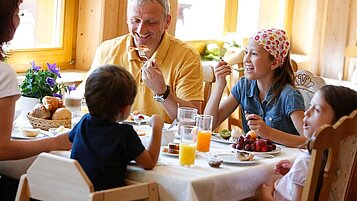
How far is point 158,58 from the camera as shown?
10.9ft

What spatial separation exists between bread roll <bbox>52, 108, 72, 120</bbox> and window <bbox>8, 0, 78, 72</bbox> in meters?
0.95

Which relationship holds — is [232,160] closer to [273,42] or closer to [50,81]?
[273,42]

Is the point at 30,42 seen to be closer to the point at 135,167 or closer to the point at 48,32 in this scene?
the point at 48,32

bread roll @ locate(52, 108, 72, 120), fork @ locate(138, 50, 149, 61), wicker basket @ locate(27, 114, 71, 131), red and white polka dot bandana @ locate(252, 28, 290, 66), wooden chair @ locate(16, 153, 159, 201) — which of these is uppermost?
red and white polka dot bandana @ locate(252, 28, 290, 66)

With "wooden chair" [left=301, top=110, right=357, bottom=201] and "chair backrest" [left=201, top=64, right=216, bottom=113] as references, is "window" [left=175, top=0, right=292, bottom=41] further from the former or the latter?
"wooden chair" [left=301, top=110, right=357, bottom=201]

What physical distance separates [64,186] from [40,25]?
195 centimetres

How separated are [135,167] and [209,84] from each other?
1586mm

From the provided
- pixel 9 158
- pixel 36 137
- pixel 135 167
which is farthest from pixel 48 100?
pixel 135 167

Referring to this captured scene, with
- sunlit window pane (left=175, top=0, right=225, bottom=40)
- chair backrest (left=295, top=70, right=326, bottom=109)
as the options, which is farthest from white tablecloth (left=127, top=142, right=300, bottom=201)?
sunlit window pane (left=175, top=0, right=225, bottom=40)

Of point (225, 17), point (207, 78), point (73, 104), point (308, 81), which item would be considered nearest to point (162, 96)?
point (73, 104)

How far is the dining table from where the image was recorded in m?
2.21

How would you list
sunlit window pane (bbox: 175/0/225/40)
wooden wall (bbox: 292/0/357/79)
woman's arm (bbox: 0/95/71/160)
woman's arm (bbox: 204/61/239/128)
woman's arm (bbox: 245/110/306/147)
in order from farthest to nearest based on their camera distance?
wooden wall (bbox: 292/0/357/79) < sunlit window pane (bbox: 175/0/225/40) < woman's arm (bbox: 204/61/239/128) < woman's arm (bbox: 245/110/306/147) < woman's arm (bbox: 0/95/71/160)

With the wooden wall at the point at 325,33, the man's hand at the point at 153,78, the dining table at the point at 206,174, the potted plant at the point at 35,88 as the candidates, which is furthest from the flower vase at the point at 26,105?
the wooden wall at the point at 325,33

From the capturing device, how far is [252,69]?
309 centimetres
